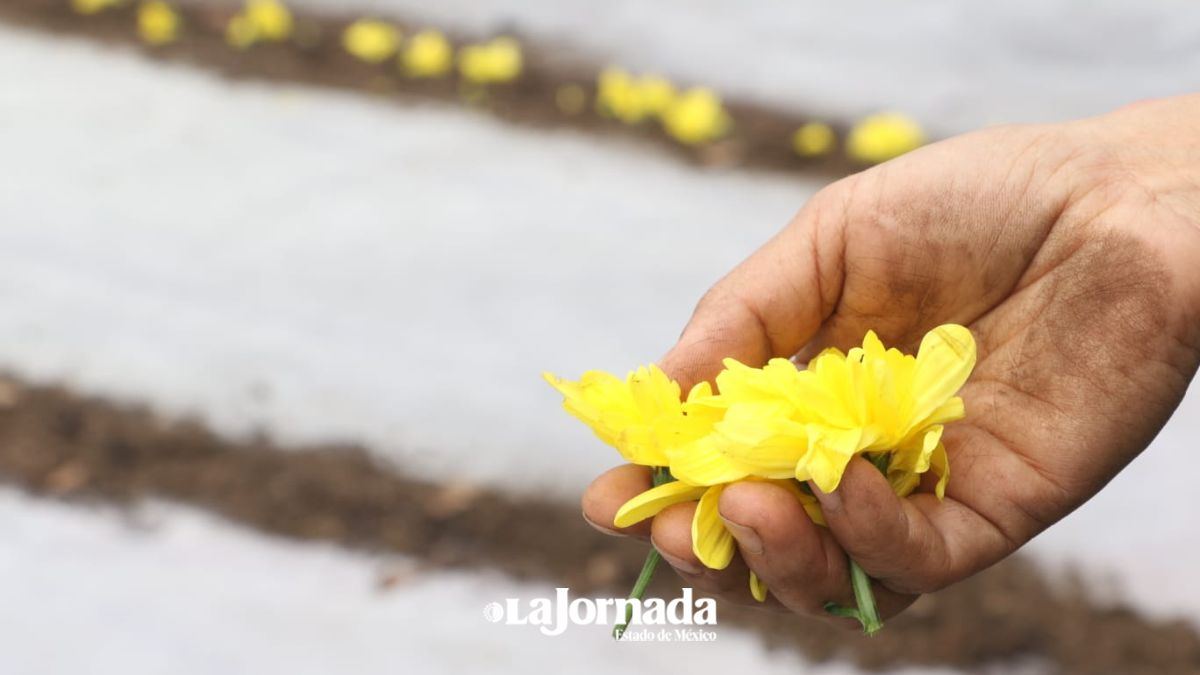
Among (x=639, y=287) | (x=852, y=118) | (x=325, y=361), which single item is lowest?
(x=325, y=361)

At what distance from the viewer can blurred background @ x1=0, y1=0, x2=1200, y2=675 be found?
5.50 feet

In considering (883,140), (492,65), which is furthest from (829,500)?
(492,65)

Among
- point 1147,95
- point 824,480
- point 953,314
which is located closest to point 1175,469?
point 953,314

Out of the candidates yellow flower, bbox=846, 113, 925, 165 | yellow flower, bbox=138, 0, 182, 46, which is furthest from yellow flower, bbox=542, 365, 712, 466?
yellow flower, bbox=138, 0, 182, 46

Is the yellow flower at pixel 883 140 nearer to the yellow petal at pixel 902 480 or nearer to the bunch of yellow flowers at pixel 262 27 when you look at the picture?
the bunch of yellow flowers at pixel 262 27

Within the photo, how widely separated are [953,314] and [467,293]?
48.4 inches

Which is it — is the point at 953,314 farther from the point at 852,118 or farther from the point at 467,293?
the point at 852,118

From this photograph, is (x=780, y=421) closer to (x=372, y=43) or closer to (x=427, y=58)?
(x=427, y=58)

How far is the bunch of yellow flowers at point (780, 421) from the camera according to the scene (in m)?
0.86

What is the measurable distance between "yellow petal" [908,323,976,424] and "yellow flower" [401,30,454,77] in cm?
216

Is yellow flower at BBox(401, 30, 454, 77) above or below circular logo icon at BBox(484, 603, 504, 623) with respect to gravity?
above

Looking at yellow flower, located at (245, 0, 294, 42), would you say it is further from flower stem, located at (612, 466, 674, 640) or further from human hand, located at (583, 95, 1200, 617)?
flower stem, located at (612, 466, 674, 640)

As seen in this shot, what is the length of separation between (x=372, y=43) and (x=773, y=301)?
2.05 m

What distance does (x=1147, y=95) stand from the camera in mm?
2523
